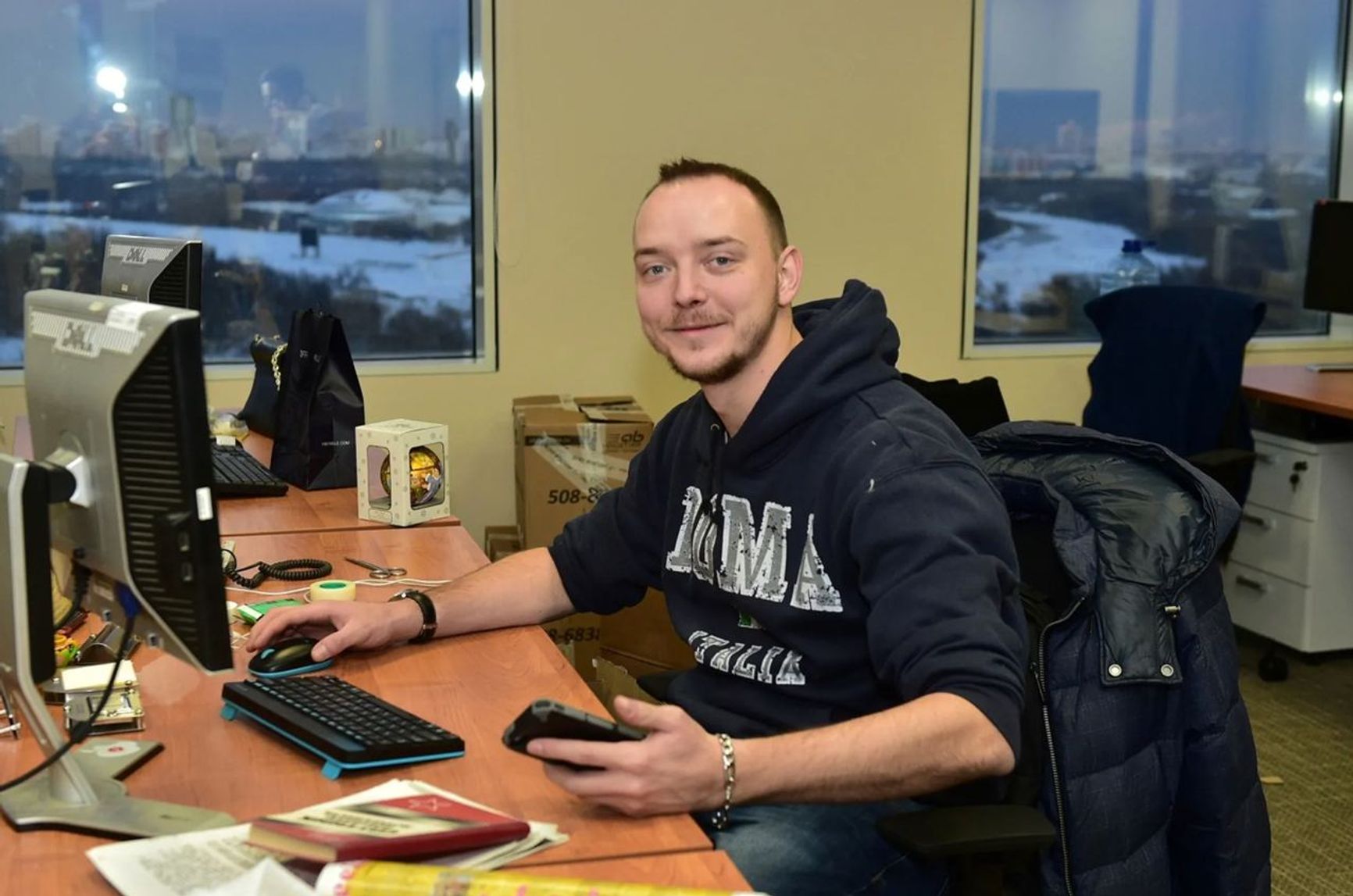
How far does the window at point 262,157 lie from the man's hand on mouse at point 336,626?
2475 mm

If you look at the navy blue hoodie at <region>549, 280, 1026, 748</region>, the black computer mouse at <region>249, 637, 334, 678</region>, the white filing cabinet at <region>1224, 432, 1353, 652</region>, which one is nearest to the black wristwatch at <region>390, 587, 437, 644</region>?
the black computer mouse at <region>249, 637, 334, 678</region>

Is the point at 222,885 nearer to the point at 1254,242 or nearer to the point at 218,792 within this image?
the point at 218,792

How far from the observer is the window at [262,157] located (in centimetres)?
416

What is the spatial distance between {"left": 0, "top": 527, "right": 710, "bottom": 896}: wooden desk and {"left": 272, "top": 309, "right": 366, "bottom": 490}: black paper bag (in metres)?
1.05

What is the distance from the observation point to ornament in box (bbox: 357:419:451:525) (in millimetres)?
2781

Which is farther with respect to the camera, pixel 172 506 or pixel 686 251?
pixel 686 251

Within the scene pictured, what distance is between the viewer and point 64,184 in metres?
4.19

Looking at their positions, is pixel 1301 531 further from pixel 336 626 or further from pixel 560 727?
pixel 560 727

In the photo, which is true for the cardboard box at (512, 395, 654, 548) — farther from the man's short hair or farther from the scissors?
the man's short hair

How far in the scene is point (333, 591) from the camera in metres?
2.20

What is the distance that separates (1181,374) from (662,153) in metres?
1.57

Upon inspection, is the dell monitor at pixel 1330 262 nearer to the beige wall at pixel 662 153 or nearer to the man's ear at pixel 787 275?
the beige wall at pixel 662 153

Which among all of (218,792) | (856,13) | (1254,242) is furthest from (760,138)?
(218,792)

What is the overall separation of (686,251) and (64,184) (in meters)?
2.80
